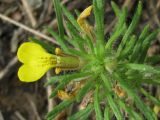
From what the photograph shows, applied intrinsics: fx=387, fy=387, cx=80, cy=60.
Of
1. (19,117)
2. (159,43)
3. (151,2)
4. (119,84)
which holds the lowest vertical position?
(19,117)

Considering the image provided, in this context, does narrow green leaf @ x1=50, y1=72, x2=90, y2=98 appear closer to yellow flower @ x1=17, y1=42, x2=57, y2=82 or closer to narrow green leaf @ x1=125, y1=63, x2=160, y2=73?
yellow flower @ x1=17, y1=42, x2=57, y2=82

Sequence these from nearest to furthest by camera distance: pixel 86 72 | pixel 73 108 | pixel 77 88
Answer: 1. pixel 86 72
2. pixel 77 88
3. pixel 73 108

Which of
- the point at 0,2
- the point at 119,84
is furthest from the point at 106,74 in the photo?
the point at 0,2

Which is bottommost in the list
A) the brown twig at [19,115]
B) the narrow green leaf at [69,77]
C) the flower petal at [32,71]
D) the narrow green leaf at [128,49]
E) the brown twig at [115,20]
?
the brown twig at [19,115]

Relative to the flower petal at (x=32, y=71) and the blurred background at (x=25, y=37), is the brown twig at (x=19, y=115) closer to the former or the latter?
the blurred background at (x=25, y=37)

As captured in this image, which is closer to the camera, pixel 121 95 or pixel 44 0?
pixel 121 95

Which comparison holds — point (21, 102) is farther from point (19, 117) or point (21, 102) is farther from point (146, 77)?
point (146, 77)

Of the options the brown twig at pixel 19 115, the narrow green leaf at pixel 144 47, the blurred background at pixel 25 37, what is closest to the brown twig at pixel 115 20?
the blurred background at pixel 25 37
